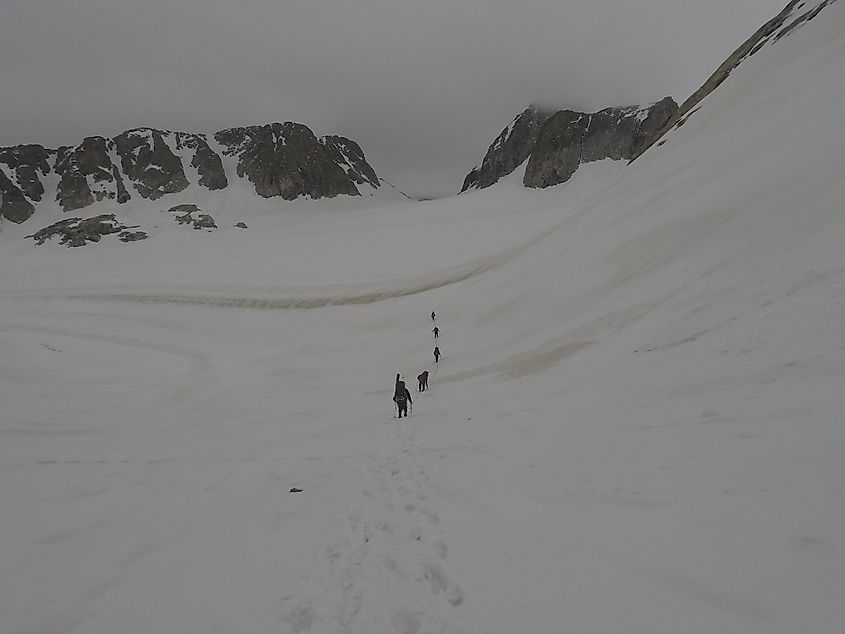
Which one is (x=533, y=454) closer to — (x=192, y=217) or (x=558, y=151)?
(x=558, y=151)

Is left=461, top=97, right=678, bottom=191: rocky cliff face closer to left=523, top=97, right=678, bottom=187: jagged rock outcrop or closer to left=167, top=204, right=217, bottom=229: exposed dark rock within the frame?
left=523, top=97, right=678, bottom=187: jagged rock outcrop

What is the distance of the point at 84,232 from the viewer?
326 ft

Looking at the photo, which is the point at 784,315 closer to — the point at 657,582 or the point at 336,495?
the point at 657,582

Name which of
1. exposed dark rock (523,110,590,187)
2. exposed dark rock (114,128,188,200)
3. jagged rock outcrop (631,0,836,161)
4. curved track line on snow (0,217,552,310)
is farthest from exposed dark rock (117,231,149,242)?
jagged rock outcrop (631,0,836,161)

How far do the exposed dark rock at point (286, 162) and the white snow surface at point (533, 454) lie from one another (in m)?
136

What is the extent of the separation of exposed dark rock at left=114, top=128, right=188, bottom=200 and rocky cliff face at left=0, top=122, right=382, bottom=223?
29cm

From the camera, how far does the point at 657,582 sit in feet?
9.95

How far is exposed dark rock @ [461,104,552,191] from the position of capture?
414 feet

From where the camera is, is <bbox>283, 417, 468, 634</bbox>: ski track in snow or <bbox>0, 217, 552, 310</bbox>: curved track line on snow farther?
<bbox>0, 217, 552, 310</bbox>: curved track line on snow

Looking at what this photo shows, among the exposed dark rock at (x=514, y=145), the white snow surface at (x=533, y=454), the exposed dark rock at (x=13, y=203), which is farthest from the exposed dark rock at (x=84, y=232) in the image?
the exposed dark rock at (x=514, y=145)

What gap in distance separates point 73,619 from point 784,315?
11140mm

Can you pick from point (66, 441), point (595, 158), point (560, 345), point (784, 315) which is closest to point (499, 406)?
point (560, 345)

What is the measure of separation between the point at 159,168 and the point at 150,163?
4508 mm

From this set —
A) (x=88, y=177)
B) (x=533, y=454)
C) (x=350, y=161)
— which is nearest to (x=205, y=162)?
(x=88, y=177)
